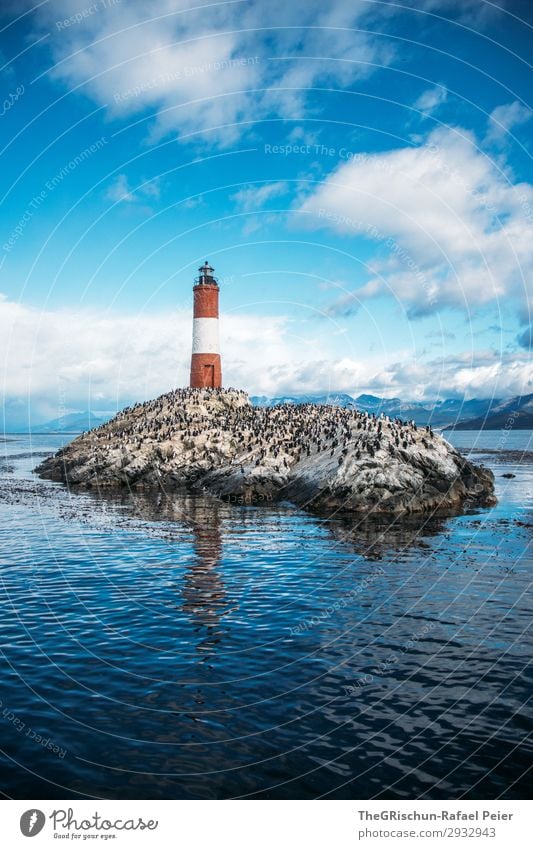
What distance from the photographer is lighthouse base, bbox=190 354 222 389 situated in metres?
78.8

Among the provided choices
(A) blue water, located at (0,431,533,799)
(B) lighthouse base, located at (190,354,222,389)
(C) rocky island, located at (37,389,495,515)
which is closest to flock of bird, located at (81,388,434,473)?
(C) rocky island, located at (37,389,495,515)

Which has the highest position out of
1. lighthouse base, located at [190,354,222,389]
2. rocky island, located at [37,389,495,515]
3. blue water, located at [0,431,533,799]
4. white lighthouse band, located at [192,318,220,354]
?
white lighthouse band, located at [192,318,220,354]

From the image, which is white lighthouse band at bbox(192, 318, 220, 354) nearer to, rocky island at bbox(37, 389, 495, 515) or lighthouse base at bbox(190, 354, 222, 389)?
lighthouse base at bbox(190, 354, 222, 389)

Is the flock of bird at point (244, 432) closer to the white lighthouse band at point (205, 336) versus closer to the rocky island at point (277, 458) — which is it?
the rocky island at point (277, 458)

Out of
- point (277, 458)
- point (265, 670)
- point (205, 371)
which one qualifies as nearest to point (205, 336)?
point (205, 371)

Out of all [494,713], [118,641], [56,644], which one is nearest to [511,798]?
[494,713]

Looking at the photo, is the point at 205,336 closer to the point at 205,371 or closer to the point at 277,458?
the point at 205,371

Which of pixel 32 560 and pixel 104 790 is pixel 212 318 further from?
pixel 104 790

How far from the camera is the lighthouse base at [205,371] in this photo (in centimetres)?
7875

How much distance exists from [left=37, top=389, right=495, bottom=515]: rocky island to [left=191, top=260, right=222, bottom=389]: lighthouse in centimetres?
346

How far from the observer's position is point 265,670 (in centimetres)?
1368

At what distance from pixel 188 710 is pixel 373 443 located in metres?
33.7

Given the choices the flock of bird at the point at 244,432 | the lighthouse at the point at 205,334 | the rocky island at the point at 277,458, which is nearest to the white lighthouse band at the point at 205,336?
the lighthouse at the point at 205,334

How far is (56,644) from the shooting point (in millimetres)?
15312
